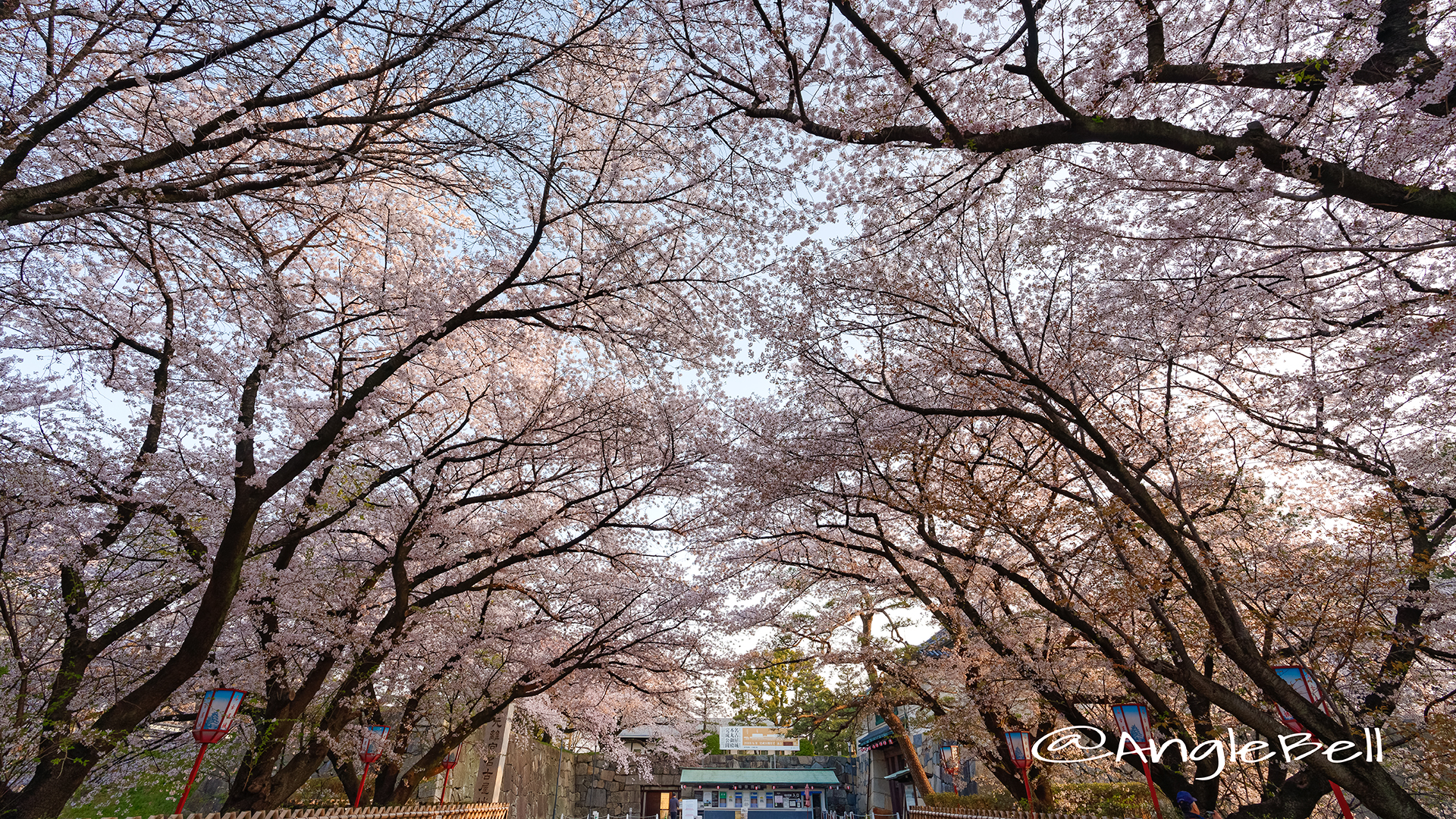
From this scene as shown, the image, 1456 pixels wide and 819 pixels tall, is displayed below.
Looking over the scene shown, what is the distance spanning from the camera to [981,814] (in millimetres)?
10125

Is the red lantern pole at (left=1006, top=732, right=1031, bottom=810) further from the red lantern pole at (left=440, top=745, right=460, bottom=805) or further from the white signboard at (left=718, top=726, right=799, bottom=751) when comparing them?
the white signboard at (left=718, top=726, right=799, bottom=751)

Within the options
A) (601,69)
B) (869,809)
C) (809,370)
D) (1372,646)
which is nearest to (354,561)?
(809,370)

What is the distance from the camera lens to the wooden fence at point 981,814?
26.8 ft

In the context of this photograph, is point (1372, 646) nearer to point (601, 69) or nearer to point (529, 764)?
point (601, 69)

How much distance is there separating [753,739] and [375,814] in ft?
96.0

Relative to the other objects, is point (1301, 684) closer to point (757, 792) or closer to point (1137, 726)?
point (1137, 726)

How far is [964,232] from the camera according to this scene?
8.03 m

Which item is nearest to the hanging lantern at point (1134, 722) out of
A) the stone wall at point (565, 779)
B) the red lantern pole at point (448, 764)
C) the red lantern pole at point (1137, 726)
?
the red lantern pole at point (1137, 726)

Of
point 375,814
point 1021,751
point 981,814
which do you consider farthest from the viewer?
point 981,814

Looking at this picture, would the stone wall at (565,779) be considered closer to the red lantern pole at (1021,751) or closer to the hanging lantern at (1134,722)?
the red lantern pole at (1021,751)

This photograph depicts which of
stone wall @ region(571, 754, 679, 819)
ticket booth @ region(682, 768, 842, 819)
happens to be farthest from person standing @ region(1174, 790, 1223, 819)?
ticket booth @ region(682, 768, 842, 819)

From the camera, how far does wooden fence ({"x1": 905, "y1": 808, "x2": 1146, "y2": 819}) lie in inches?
321

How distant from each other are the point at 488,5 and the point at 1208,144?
16.1 feet

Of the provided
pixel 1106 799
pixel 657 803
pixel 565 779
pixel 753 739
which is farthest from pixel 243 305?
pixel 753 739
